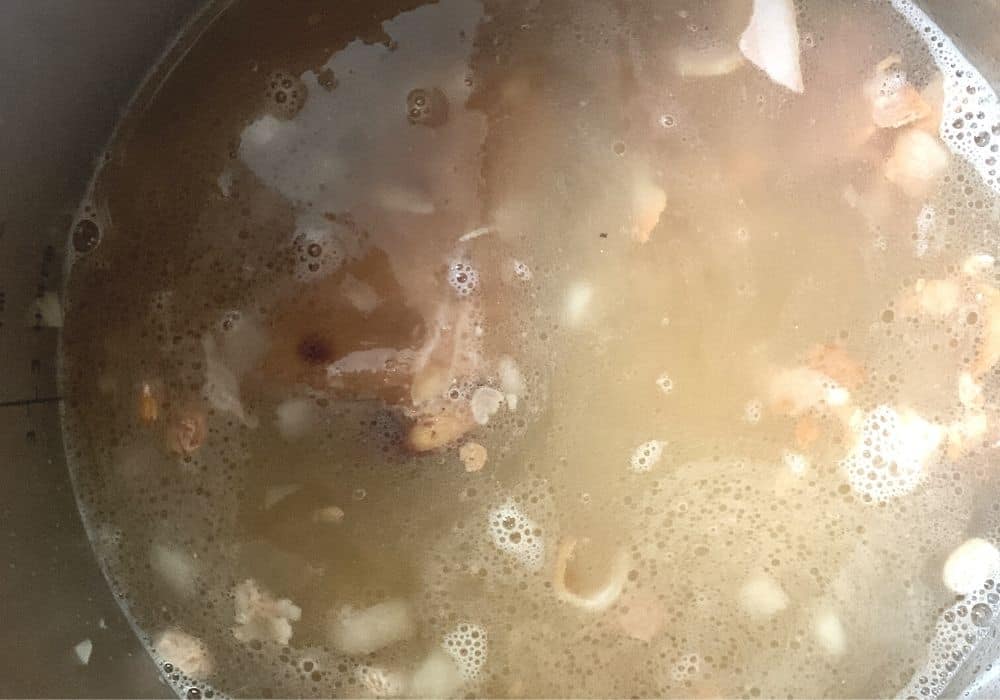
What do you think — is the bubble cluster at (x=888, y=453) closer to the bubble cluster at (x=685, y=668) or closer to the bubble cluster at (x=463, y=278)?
the bubble cluster at (x=685, y=668)

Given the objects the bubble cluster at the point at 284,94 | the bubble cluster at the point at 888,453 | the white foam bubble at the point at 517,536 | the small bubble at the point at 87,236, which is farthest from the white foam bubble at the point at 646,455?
the small bubble at the point at 87,236

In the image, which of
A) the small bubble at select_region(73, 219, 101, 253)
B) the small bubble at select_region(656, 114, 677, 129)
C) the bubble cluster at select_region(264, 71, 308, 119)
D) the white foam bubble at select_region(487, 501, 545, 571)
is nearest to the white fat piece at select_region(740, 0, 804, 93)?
the small bubble at select_region(656, 114, 677, 129)

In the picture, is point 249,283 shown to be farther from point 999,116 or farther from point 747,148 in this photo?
point 999,116

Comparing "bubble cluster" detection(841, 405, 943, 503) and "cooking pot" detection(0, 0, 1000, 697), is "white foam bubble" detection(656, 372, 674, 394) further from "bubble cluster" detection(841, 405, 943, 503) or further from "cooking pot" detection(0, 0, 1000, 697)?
"cooking pot" detection(0, 0, 1000, 697)

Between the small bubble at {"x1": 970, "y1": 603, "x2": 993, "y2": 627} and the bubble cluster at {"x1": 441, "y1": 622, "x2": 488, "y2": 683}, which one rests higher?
the small bubble at {"x1": 970, "y1": 603, "x2": 993, "y2": 627}

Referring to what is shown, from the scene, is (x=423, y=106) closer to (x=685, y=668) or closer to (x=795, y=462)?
(x=795, y=462)

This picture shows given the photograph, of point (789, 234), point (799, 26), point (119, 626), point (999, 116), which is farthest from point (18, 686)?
point (999, 116)

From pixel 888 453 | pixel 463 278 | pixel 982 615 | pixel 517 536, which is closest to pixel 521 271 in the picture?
pixel 463 278

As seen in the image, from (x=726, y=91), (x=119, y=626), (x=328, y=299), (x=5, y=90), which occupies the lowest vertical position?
(x=119, y=626)
